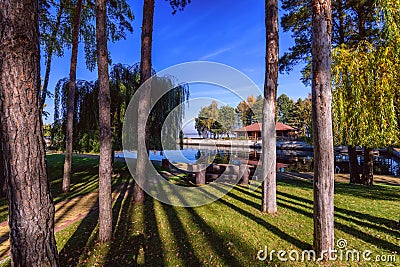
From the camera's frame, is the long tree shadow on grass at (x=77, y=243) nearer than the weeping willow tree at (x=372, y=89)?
Yes

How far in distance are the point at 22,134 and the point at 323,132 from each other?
367 cm

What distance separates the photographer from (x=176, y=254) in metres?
3.58

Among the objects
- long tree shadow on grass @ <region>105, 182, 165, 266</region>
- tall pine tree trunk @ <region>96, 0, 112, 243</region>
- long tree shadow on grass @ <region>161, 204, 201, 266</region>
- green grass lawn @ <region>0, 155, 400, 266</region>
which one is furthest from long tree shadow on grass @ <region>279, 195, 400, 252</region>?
tall pine tree trunk @ <region>96, 0, 112, 243</region>

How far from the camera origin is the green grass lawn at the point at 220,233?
347cm

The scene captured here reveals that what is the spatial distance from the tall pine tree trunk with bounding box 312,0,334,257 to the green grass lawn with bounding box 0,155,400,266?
49 cm

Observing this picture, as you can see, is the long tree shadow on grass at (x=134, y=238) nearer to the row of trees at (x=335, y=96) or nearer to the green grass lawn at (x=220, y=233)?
the green grass lawn at (x=220, y=233)

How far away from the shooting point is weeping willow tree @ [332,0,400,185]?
5.19m

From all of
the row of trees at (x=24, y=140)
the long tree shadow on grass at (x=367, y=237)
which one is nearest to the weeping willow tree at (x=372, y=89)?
the long tree shadow on grass at (x=367, y=237)

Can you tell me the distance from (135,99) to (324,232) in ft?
28.0

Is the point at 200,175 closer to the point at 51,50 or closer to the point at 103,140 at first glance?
the point at 103,140

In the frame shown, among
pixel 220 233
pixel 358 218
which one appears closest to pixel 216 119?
pixel 220 233

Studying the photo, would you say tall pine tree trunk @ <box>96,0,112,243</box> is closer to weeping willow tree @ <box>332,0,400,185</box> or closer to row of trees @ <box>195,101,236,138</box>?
row of trees @ <box>195,101,236,138</box>

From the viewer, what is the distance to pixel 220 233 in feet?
14.4

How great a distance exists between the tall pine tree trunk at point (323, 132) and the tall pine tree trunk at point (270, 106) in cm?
201
